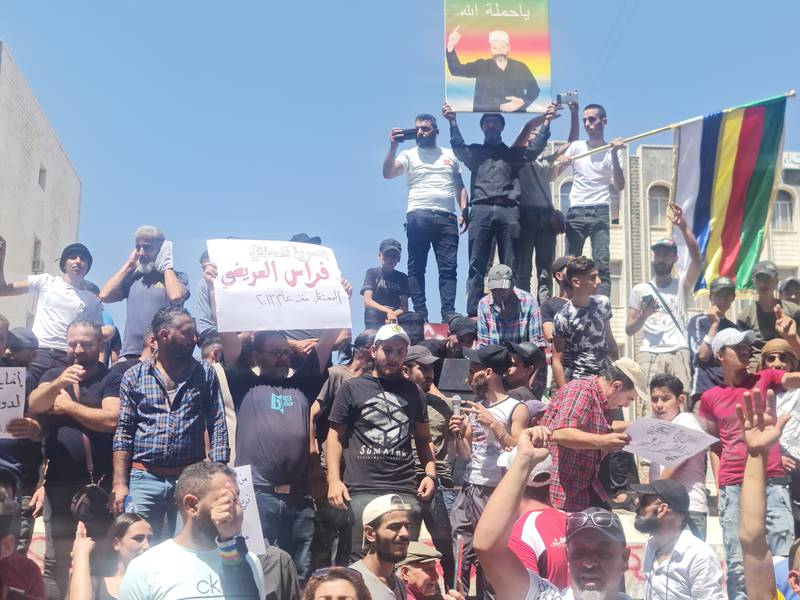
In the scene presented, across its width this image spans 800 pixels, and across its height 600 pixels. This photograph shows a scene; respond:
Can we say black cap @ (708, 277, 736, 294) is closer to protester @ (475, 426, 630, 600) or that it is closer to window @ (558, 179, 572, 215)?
protester @ (475, 426, 630, 600)

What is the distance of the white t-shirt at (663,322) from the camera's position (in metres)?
9.72

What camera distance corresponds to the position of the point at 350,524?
21.4ft

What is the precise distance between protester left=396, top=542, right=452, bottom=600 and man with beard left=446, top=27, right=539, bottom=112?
6444mm

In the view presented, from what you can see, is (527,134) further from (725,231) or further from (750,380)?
(750,380)

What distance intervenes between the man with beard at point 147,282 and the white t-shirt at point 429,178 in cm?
269

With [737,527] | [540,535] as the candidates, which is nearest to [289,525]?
[540,535]

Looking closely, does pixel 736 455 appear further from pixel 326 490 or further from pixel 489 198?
pixel 489 198

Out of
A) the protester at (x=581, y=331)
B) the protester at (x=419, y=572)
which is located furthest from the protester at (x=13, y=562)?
the protester at (x=581, y=331)

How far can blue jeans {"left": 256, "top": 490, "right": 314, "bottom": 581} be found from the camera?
6.25 metres

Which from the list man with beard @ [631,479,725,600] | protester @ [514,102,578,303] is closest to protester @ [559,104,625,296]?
protester @ [514,102,578,303]

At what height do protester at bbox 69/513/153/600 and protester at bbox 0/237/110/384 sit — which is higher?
protester at bbox 0/237/110/384

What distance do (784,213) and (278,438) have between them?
35.3 metres

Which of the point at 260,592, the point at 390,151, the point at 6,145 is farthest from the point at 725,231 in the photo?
the point at 6,145

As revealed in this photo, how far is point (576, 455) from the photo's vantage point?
6270 mm
